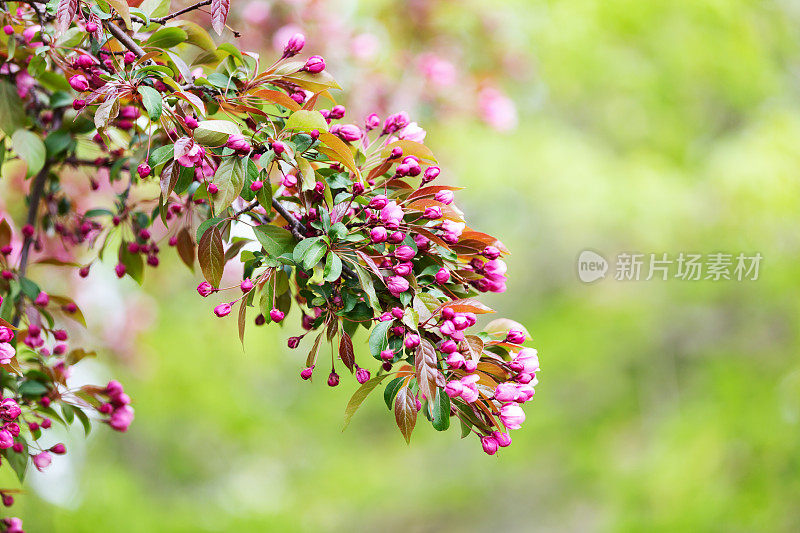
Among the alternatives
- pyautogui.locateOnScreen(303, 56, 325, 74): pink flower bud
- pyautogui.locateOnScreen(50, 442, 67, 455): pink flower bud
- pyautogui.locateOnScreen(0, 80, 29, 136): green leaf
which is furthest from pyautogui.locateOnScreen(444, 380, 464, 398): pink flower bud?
Result: pyautogui.locateOnScreen(0, 80, 29, 136): green leaf

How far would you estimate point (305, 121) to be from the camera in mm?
854

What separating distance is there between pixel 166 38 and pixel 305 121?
274 millimetres

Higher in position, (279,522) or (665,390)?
(665,390)

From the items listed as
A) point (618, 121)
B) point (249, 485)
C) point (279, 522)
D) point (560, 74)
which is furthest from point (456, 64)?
point (249, 485)

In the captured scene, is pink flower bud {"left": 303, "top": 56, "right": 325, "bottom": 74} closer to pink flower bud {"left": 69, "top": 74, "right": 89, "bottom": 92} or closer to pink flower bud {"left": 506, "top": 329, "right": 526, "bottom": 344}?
pink flower bud {"left": 69, "top": 74, "right": 89, "bottom": 92}

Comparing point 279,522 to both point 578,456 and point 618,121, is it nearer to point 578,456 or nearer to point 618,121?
point 578,456

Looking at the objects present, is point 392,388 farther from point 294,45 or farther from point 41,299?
point 41,299

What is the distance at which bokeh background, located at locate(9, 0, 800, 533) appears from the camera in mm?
3090

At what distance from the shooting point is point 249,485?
4.64m

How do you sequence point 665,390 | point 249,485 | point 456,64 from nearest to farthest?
point 456,64, point 249,485, point 665,390

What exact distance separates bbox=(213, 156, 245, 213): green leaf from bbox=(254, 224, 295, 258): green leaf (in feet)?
0.22

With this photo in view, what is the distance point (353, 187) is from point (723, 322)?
473 cm

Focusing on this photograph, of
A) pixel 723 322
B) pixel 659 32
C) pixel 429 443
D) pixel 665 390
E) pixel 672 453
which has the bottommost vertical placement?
pixel 672 453

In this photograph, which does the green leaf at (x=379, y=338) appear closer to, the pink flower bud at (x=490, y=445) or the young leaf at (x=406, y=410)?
the young leaf at (x=406, y=410)
